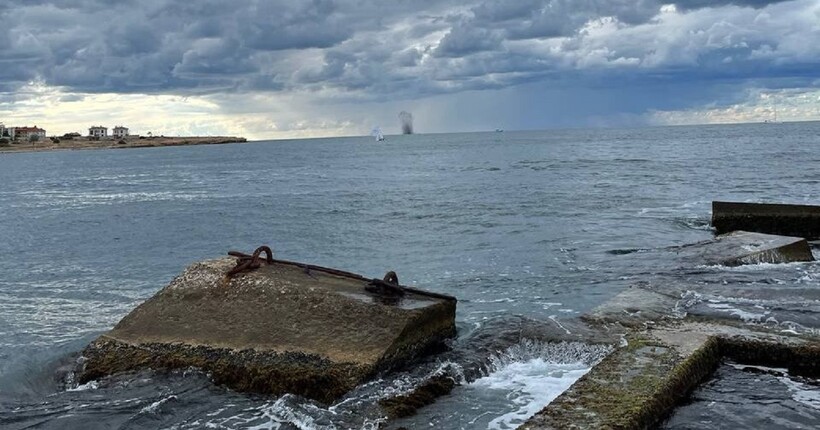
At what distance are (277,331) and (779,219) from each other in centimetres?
1564

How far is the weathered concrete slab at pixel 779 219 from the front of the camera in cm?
1811

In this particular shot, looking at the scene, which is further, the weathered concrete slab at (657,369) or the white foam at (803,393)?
the white foam at (803,393)

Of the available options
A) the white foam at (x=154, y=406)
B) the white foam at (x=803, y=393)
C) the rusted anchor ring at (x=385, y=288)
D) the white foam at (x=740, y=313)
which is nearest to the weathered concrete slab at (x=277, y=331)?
the rusted anchor ring at (x=385, y=288)

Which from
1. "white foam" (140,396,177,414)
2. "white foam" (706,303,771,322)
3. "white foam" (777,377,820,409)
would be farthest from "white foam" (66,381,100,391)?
"white foam" (706,303,771,322)

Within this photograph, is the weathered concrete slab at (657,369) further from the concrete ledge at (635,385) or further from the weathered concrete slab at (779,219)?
the weathered concrete slab at (779,219)

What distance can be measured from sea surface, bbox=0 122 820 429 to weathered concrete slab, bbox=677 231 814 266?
0.48 meters

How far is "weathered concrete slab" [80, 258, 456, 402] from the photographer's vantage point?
749 cm

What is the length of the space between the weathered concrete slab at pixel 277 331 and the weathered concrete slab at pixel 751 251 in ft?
26.4

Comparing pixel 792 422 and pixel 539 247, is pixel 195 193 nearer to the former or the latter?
pixel 539 247

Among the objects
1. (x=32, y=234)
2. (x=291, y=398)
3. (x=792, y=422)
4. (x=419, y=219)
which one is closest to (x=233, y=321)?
(x=291, y=398)

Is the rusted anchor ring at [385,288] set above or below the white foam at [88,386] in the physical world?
above

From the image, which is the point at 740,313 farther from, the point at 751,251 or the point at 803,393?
the point at 751,251

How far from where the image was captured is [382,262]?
1816cm

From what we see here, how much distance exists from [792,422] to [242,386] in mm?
5647
